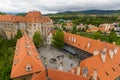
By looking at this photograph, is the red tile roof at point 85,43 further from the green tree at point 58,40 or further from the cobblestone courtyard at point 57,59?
the cobblestone courtyard at point 57,59

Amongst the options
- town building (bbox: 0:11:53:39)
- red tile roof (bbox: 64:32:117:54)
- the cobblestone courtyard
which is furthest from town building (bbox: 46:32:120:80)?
town building (bbox: 0:11:53:39)

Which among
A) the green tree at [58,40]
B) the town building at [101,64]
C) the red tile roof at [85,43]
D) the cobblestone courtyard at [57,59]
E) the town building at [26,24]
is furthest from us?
the town building at [26,24]

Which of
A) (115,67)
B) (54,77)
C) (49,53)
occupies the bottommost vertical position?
(49,53)

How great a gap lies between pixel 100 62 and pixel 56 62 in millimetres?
15433

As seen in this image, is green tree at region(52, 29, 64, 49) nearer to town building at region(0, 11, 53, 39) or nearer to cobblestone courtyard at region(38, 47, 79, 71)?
cobblestone courtyard at region(38, 47, 79, 71)

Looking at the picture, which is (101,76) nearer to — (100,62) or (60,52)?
(100,62)

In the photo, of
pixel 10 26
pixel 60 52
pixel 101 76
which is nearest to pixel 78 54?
pixel 60 52

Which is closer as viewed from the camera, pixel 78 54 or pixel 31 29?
pixel 78 54

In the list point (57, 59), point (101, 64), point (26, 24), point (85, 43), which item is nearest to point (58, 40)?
point (57, 59)

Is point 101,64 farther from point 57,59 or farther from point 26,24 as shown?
point 26,24

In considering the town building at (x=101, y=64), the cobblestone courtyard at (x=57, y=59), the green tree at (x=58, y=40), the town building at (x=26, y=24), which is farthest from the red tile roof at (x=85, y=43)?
the town building at (x=26, y=24)

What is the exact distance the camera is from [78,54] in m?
47.9

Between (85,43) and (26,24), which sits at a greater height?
(26,24)

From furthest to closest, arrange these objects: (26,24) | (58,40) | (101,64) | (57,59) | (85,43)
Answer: (26,24) → (58,40) → (85,43) → (57,59) → (101,64)
